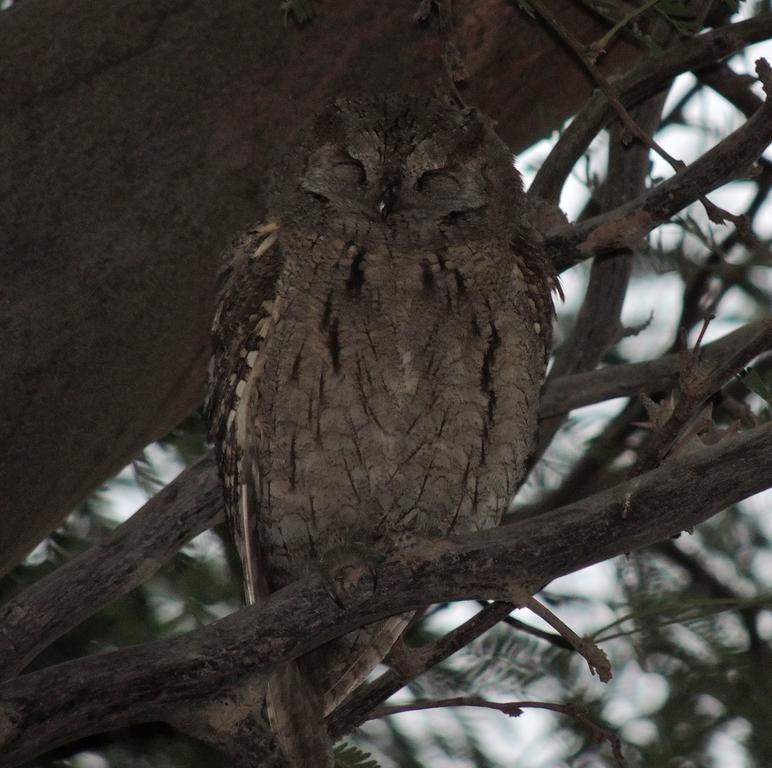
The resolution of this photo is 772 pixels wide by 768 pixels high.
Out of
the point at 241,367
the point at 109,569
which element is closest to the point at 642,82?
the point at 241,367

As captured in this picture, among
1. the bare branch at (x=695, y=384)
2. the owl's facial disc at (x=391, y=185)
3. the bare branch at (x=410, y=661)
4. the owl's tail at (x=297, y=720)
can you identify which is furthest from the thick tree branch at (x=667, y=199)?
the owl's tail at (x=297, y=720)

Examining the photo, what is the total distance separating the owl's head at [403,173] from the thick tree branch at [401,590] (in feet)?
3.24

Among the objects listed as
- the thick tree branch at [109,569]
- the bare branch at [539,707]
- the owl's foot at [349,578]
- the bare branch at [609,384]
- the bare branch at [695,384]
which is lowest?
the bare branch at [539,707]

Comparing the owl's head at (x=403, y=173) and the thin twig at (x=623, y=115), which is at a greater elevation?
the owl's head at (x=403, y=173)

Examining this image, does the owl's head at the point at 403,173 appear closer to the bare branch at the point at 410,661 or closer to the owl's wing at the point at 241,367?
the owl's wing at the point at 241,367

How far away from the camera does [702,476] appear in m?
1.80

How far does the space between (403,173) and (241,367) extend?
1.94ft

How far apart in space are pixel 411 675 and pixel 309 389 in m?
0.65

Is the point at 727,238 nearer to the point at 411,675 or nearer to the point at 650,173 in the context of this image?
the point at 650,173

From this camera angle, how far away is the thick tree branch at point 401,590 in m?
1.80

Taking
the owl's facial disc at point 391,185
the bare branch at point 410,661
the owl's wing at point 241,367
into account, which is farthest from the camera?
the owl's facial disc at point 391,185

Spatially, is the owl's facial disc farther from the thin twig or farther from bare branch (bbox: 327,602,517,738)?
bare branch (bbox: 327,602,517,738)

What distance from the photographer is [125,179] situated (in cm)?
256

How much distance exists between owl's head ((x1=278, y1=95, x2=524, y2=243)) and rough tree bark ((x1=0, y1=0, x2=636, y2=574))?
0.10 m
